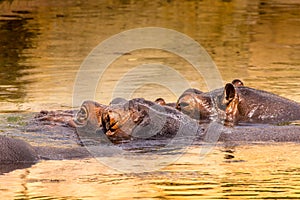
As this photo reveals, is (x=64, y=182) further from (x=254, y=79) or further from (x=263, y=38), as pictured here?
(x=263, y=38)

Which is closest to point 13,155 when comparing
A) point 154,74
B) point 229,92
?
point 229,92

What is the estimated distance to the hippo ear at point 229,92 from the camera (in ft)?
32.4

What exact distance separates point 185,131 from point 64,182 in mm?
1939

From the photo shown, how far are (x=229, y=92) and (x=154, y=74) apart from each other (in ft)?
13.1

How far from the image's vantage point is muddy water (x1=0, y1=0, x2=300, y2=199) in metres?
7.33

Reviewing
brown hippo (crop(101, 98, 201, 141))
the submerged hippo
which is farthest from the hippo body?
brown hippo (crop(101, 98, 201, 141))

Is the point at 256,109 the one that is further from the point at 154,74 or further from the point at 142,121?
the point at 154,74

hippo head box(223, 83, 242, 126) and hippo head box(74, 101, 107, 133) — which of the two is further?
hippo head box(223, 83, 242, 126)

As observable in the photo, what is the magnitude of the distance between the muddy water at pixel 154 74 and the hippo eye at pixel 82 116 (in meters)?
0.50

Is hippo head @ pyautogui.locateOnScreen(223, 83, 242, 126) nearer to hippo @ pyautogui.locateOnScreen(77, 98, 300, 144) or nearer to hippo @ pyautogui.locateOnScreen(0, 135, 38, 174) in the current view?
hippo @ pyautogui.locateOnScreen(77, 98, 300, 144)

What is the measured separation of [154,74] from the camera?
45.6ft

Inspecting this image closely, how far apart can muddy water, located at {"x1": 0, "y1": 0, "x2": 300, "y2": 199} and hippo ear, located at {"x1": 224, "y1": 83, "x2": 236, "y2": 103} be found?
3.83 feet

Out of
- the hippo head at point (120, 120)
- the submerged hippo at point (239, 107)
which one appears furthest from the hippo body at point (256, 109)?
the hippo head at point (120, 120)

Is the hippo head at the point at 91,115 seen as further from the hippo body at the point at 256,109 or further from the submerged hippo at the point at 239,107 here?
the hippo body at the point at 256,109
